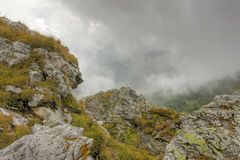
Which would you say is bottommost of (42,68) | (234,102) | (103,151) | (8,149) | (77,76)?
(8,149)

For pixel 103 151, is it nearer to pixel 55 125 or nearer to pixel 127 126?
pixel 55 125

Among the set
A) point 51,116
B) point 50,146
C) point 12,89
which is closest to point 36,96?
point 12,89

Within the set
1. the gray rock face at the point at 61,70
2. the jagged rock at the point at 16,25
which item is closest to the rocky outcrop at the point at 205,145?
the gray rock face at the point at 61,70

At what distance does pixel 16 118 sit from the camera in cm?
3234

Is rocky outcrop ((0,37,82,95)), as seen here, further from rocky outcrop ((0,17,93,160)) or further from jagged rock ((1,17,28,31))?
jagged rock ((1,17,28,31))

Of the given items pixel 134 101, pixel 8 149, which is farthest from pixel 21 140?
pixel 134 101

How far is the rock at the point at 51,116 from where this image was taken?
33656 mm

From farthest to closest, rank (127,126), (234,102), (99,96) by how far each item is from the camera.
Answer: (99,96) → (127,126) → (234,102)

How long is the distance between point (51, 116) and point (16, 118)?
4.02 metres

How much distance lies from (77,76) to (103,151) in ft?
66.9

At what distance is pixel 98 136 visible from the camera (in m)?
32.9

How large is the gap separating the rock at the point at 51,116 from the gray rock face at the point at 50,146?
10.3 ft

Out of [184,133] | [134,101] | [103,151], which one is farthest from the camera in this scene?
[134,101]

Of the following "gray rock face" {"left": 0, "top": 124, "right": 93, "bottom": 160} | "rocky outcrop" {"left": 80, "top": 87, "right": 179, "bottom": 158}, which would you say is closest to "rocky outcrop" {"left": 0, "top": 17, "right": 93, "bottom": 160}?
"gray rock face" {"left": 0, "top": 124, "right": 93, "bottom": 160}
